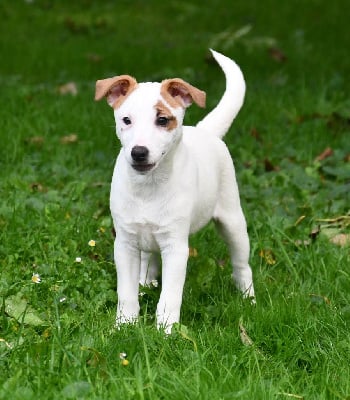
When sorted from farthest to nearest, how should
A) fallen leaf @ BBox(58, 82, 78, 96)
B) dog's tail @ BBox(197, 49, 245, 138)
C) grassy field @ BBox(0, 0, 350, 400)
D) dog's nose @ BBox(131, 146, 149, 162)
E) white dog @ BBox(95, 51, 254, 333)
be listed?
fallen leaf @ BBox(58, 82, 78, 96)
dog's tail @ BBox(197, 49, 245, 138)
white dog @ BBox(95, 51, 254, 333)
dog's nose @ BBox(131, 146, 149, 162)
grassy field @ BBox(0, 0, 350, 400)

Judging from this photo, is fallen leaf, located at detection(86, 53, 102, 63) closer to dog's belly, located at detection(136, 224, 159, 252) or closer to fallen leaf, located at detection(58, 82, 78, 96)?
fallen leaf, located at detection(58, 82, 78, 96)

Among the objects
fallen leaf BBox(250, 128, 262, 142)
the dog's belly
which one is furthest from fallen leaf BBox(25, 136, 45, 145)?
the dog's belly

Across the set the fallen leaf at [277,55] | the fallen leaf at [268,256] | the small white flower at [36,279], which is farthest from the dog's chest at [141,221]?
the fallen leaf at [277,55]

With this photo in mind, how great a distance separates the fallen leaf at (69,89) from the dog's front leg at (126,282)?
3.71 m

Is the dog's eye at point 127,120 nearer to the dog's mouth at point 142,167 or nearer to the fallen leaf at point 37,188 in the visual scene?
the dog's mouth at point 142,167

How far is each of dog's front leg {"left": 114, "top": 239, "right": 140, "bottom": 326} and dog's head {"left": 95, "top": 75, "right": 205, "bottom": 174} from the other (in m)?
0.56

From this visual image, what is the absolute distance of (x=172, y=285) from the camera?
413 centimetres

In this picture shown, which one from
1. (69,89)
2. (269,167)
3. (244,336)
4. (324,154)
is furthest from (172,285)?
(69,89)

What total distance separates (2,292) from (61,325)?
1.42ft

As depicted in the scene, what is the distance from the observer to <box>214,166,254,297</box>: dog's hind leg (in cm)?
471

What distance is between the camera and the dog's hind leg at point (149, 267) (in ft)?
16.0

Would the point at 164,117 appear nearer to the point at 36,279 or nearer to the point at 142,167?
the point at 142,167

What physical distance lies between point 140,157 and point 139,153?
2 cm

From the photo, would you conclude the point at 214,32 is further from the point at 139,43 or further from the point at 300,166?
the point at 300,166
